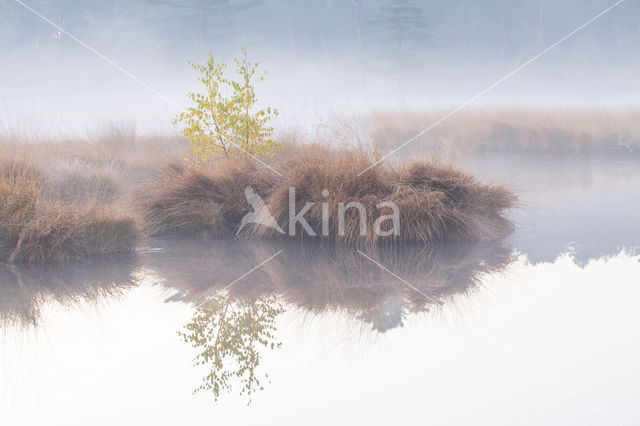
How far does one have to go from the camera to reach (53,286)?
3.99 metres

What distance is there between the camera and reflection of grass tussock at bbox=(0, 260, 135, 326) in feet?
11.5

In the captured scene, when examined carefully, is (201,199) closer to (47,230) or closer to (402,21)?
(47,230)

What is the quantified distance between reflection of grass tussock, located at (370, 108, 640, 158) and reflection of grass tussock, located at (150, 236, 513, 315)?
283 inches

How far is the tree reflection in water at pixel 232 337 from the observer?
253 centimetres

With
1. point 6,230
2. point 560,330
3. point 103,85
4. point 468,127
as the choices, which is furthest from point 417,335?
point 103,85

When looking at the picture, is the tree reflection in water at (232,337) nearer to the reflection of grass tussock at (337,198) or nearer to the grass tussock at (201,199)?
the reflection of grass tussock at (337,198)

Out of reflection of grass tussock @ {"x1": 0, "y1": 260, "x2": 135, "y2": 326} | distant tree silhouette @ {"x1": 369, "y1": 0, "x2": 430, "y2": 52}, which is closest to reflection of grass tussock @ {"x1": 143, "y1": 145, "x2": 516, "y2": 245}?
reflection of grass tussock @ {"x1": 0, "y1": 260, "x2": 135, "y2": 326}

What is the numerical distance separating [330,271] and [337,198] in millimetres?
1074

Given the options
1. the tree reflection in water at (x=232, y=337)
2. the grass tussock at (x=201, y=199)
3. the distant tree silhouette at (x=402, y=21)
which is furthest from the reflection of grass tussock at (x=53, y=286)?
the distant tree silhouette at (x=402, y=21)

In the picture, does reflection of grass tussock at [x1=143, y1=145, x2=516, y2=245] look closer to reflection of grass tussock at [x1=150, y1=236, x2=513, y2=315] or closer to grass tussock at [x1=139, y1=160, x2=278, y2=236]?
grass tussock at [x1=139, y1=160, x2=278, y2=236]

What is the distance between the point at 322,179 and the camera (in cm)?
550

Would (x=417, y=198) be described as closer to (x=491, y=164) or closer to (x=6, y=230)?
(x=6, y=230)

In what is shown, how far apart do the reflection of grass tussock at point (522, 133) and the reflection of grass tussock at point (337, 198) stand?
20.8ft

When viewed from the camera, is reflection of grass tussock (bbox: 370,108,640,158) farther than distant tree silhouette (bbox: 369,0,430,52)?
No
